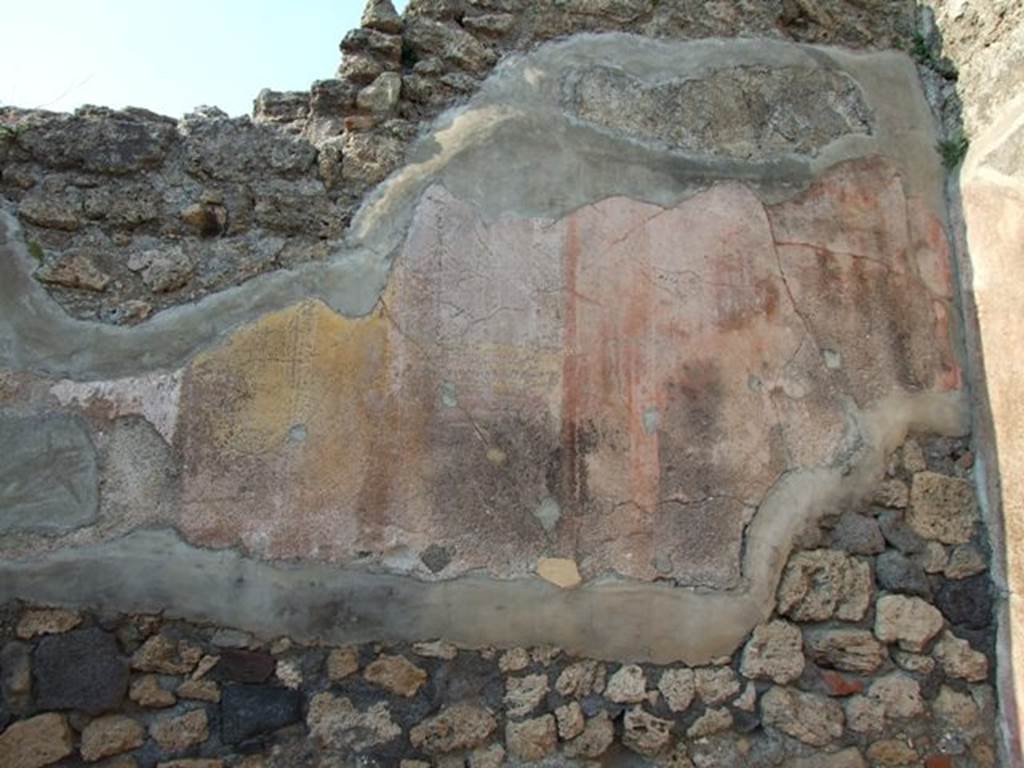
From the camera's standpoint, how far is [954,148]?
2.80 m

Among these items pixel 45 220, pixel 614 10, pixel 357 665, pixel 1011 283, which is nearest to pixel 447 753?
pixel 357 665

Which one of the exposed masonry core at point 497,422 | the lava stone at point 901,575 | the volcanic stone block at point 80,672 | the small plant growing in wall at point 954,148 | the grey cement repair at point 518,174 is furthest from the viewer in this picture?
the small plant growing in wall at point 954,148

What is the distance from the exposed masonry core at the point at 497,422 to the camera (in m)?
1.97

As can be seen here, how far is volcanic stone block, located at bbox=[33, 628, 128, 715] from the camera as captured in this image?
1.86 m

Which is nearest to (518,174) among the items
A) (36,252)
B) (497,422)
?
(497,422)

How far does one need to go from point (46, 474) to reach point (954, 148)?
2.73 metres

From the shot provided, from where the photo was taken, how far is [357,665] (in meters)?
2.00

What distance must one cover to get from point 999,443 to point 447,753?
5.55 ft

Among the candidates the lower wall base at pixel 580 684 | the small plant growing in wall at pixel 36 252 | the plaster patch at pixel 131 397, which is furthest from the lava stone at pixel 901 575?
the small plant growing in wall at pixel 36 252

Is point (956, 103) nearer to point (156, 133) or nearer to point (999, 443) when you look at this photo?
point (999, 443)

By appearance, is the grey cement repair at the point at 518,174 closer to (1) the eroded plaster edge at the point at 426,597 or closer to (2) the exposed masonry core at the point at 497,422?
(2) the exposed masonry core at the point at 497,422

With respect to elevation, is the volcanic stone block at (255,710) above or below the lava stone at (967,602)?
below

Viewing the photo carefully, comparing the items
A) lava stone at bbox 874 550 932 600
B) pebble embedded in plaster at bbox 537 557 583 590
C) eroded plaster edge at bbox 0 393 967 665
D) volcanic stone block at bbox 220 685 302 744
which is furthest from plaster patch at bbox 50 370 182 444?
lava stone at bbox 874 550 932 600

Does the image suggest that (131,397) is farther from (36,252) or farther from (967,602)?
(967,602)
